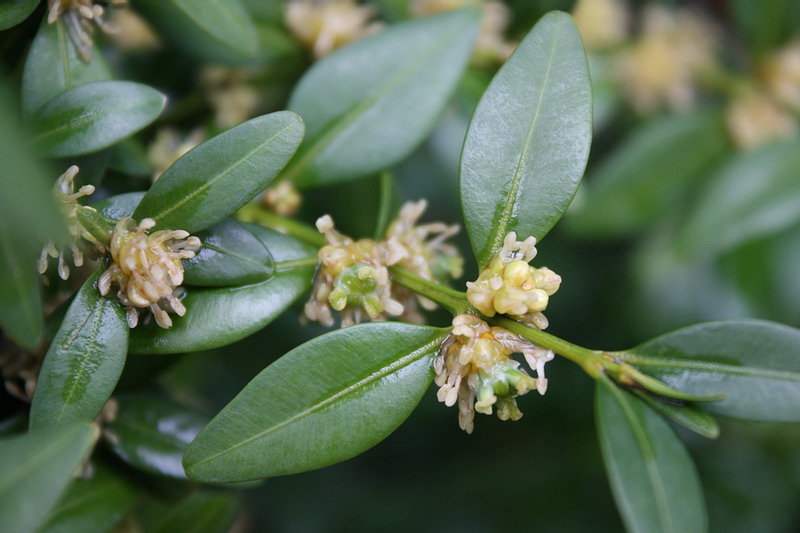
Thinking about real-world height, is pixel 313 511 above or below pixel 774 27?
below

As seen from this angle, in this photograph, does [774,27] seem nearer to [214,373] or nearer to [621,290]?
[621,290]

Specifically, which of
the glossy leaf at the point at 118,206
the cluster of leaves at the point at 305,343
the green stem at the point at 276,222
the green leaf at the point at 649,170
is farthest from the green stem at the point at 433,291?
the green leaf at the point at 649,170

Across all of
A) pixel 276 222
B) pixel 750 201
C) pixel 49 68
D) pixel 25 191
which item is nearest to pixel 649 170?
pixel 750 201

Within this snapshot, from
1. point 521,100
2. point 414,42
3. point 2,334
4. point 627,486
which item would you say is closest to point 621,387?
point 627,486

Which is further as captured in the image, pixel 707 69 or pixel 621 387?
pixel 707 69

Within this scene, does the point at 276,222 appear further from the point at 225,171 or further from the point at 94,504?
the point at 94,504

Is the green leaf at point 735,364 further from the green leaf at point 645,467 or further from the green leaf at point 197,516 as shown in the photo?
the green leaf at point 197,516
